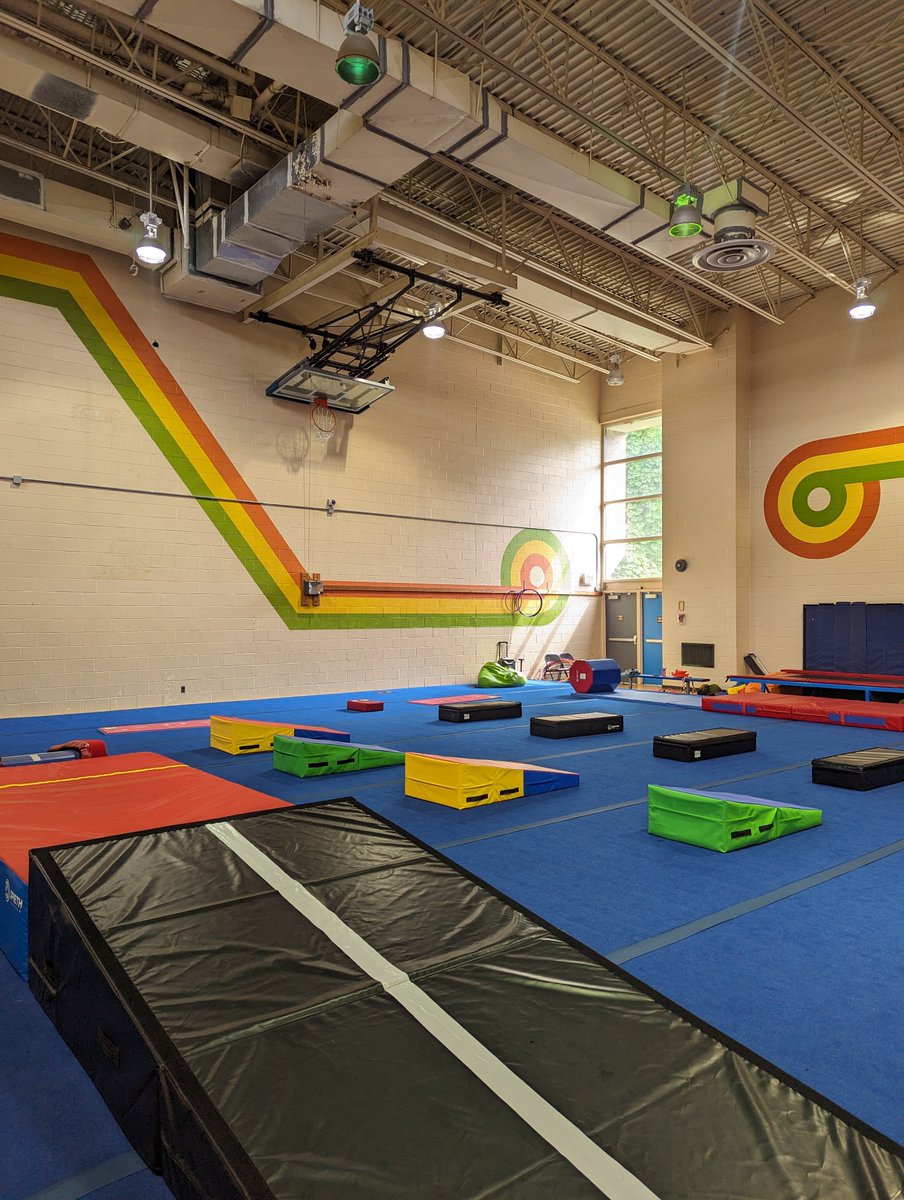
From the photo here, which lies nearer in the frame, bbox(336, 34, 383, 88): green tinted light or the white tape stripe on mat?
the white tape stripe on mat

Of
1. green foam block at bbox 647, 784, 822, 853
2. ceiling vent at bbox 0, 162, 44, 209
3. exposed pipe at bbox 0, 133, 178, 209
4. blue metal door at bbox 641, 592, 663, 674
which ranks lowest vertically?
green foam block at bbox 647, 784, 822, 853

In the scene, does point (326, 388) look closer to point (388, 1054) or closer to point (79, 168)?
point (79, 168)

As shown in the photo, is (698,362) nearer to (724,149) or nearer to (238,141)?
(724,149)

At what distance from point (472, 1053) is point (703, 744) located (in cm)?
502

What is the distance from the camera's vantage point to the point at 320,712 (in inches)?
369

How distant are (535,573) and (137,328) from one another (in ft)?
26.1

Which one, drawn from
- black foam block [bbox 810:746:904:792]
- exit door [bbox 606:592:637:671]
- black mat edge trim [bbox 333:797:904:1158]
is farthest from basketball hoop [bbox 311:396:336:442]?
black mat edge trim [bbox 333:797:904:1158]

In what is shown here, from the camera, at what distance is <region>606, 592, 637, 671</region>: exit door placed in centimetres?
1470

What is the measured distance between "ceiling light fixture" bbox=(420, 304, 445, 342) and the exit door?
7.28 meters

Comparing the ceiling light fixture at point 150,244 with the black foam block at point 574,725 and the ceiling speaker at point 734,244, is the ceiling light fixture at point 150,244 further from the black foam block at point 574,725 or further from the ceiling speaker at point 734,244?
the black foam block at point 574,725

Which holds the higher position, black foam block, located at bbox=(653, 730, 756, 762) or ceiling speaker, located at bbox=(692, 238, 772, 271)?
ceiling speaker, located at bbox=(692, 238, 772, 271)

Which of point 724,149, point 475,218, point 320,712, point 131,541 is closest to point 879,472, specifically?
point 724,149

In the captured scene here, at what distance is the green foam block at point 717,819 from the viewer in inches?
151

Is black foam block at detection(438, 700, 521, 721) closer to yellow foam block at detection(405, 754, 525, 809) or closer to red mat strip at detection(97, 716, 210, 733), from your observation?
red mat strip at detection(97, 716, 210, 733)
